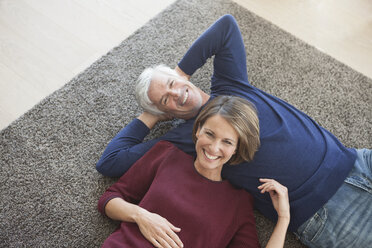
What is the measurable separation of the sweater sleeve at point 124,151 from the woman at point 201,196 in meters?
0.09

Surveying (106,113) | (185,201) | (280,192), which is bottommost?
(106,113)

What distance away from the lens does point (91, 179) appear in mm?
1430

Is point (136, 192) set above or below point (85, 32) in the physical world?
below

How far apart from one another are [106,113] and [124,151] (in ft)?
1.18

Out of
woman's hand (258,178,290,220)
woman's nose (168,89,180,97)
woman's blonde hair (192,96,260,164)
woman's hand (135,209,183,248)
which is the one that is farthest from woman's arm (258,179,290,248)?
woman's nose (168,89,180,97)

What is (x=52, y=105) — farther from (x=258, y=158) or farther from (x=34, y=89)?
(x=258, y=158)

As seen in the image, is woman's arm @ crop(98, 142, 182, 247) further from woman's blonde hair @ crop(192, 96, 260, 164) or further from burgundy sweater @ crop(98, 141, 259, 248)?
woman's blonde hair @ crop(192, 96, 260, 164)

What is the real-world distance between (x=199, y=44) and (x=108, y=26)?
2.49 feet

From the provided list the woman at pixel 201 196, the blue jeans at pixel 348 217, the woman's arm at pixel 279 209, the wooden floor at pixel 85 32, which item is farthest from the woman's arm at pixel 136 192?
the wooden floor at pixel 85 32

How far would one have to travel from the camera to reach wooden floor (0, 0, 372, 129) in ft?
5.46

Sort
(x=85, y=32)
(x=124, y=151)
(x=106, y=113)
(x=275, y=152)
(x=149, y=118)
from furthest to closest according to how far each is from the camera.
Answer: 1. (x=85, y=32)
2. (x=106, y=113)
3. (x=149, y=118)
4. (x=124, y=151)
5. (x=275, y=152)

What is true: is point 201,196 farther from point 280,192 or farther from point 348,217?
point 348,217

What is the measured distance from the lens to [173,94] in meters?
1.26

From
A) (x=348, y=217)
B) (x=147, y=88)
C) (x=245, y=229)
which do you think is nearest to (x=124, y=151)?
(x=147, y=88)
